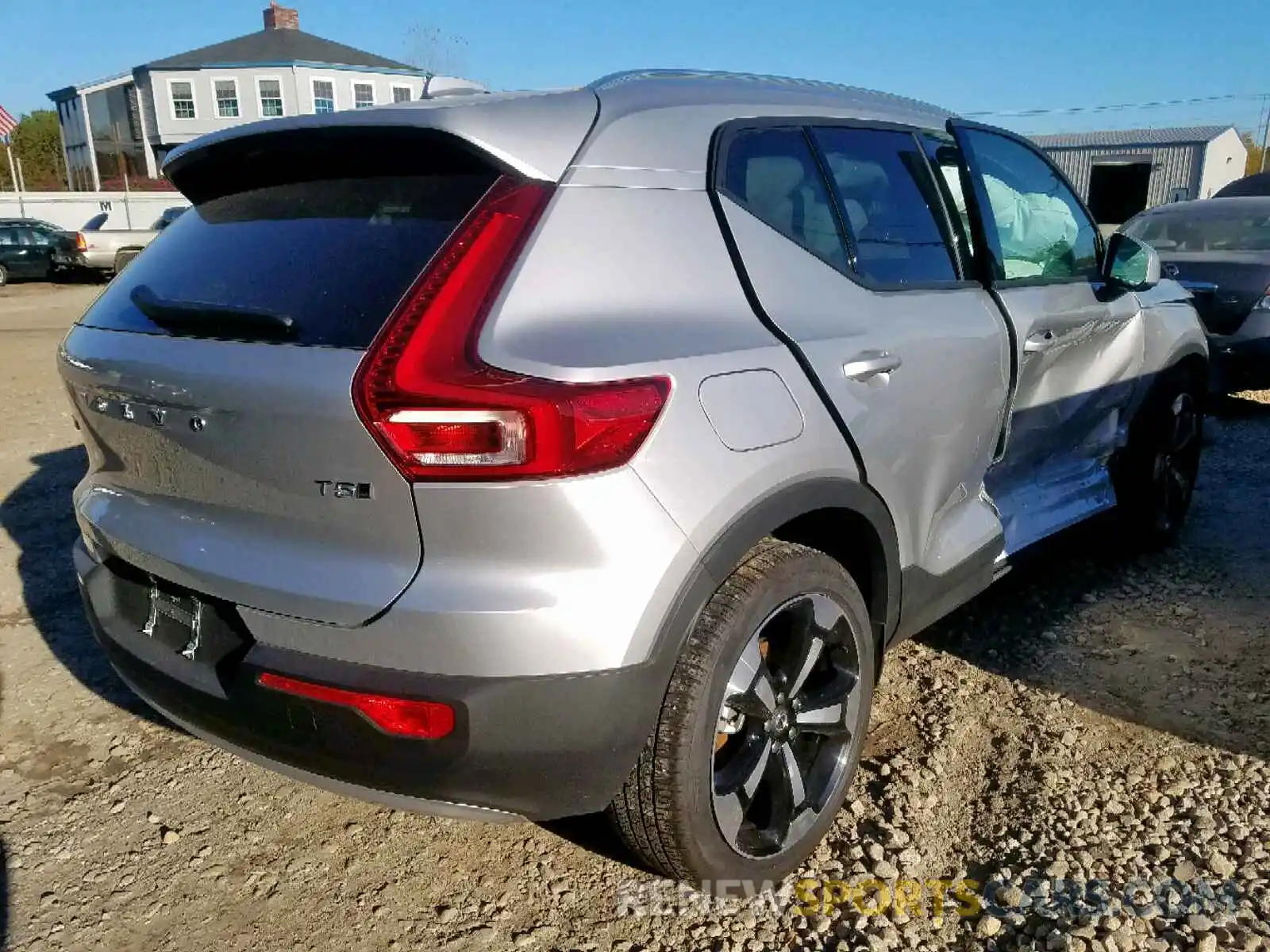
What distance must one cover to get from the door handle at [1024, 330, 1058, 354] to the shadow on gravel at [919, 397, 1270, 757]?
2.47 ft

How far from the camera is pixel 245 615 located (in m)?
2.01

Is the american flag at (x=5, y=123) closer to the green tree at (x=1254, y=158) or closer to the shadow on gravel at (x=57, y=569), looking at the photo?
the shadow on gravel at (x=57, y=569)

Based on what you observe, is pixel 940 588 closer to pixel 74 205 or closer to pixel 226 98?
pixel 74 205

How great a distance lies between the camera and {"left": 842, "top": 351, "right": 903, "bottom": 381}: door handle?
2344mm

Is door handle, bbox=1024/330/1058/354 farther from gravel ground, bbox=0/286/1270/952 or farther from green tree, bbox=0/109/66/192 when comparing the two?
green tree, bbox=0/109/66/192

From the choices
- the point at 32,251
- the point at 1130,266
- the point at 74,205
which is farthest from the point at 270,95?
the point at 1130,266

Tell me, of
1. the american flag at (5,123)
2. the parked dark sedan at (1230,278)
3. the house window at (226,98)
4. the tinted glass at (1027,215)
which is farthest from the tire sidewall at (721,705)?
the house window at (226,98)

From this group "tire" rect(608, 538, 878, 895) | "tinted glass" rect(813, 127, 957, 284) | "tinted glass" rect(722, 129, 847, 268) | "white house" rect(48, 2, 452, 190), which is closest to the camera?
"tire" rect(608, 538, 878, 895)

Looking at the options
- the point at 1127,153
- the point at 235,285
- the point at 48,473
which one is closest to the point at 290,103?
the point at 1127,153

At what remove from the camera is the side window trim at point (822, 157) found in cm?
229

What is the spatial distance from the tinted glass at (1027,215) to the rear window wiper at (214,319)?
2181 mm

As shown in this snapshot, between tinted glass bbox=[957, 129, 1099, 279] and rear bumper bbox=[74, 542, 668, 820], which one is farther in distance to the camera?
tinted glass bbox=[957, 129, 1099, 279]

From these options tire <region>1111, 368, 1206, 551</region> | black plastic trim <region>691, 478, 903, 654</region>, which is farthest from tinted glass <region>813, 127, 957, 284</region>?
tire <region>1111, 368, 1206, 551</region>

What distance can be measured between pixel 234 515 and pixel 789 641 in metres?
1.27
